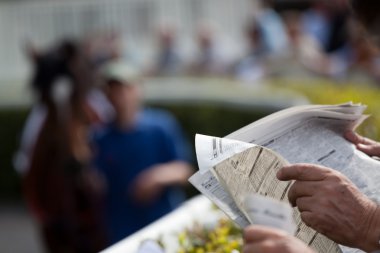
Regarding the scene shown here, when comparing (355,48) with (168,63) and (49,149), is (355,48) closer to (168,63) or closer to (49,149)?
(168,63)

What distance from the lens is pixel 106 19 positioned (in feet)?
50.9

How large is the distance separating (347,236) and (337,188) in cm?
11

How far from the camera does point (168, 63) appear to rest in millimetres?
13047

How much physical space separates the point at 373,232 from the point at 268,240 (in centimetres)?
39

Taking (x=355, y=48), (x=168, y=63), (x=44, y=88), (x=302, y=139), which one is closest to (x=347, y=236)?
(x=302, y=139)

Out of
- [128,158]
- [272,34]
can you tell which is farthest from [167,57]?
[128,158]

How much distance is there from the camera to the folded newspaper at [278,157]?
1.91m

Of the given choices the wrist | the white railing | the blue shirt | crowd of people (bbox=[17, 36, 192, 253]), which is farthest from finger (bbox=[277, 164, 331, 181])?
the white railing

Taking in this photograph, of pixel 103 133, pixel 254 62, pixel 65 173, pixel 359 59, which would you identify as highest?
pixel 103 133

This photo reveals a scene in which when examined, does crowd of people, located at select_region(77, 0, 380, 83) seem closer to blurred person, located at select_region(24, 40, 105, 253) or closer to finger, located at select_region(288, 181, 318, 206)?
blurred person, located at select_region(24, 40, 105, 253)

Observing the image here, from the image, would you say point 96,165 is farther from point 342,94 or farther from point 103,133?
point 342,94

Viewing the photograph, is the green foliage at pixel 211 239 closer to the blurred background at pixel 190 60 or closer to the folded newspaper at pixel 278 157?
the folded newspaper at pixel 278 157

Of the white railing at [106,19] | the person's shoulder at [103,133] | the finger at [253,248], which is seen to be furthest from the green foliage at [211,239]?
the white railing at [106,19]

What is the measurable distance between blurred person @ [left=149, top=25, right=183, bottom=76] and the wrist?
10.7m
